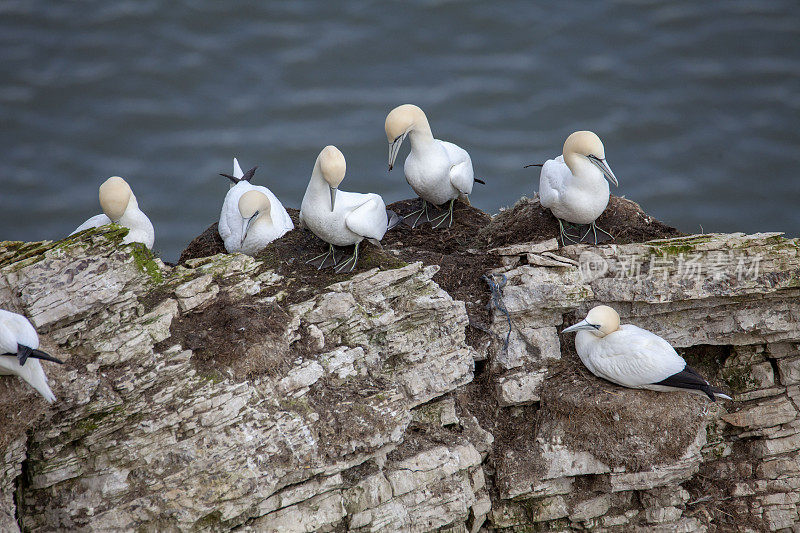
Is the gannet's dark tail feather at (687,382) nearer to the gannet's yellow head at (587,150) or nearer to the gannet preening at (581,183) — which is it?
the gannet preening at (581,183)

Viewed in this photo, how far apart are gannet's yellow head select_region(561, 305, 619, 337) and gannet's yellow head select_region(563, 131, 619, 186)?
1351 mm

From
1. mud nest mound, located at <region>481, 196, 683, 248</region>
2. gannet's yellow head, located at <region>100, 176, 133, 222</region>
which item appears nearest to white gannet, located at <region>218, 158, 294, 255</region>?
gannet's yellow head, located at <region>100, 176, 133, 222</region>

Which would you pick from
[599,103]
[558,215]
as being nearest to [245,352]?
[558,215]

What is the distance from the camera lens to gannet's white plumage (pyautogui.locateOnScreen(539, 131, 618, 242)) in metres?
7.49

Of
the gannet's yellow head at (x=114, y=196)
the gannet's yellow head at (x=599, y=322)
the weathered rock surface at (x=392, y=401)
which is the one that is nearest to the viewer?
the weathered rock surface at (x=392, y=401)

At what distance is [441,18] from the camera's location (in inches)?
648

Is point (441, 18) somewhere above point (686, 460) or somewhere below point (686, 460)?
above

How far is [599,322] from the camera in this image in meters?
6.75

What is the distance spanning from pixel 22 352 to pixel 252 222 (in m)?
2.94

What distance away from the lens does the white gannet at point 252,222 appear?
749cm

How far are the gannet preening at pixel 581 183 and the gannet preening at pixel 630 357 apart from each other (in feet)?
3.95

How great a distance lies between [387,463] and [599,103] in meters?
11.4

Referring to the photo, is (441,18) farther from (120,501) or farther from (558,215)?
(120,501)

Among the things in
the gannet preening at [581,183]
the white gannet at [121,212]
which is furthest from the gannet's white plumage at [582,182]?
the white gannet at [121,212]
